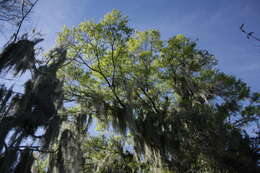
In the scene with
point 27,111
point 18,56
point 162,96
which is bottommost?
point 27,111

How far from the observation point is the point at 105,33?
26.1ft

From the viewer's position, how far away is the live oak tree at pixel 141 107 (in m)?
4.49

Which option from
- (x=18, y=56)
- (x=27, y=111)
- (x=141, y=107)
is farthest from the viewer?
(x=141, y=107)

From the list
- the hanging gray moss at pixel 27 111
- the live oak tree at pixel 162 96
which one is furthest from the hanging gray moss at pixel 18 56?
the live oak tree at pixel 162 96

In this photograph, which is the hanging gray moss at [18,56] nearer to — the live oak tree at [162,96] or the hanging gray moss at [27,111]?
the hanging gray moss at [27,111]

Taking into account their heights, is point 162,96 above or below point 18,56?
above

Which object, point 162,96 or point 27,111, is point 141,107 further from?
point 27,111

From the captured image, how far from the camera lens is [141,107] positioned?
8281mm

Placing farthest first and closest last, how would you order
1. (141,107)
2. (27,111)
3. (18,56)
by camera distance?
(141,107)
(18,56)
(27,111)

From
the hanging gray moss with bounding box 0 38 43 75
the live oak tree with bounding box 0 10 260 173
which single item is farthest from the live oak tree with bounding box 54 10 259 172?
the hanging gray moss with bounding box 0 38 43 75

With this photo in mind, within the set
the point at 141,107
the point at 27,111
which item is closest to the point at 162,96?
the point at 141,107

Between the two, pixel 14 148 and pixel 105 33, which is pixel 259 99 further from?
pixel 14 148

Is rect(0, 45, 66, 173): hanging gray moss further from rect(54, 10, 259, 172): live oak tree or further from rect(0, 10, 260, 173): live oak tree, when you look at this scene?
rect(54, 10, 259, 172): live oak tree

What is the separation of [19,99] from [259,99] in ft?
28.7
